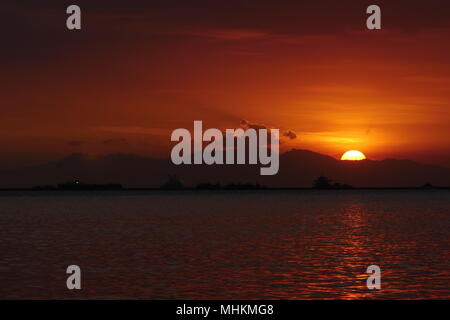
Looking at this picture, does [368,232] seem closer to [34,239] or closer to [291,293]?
[34,239]

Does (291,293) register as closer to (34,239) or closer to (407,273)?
(407,273)

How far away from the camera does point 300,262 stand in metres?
57.6

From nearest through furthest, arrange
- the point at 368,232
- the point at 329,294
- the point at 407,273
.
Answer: the point at 329,294 → the point at 407,273 → the point at 368,232

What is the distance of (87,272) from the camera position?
51.4 m

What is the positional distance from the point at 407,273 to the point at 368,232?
4921 centimetres

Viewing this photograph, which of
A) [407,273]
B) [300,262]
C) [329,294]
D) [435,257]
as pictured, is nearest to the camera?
[329,294]

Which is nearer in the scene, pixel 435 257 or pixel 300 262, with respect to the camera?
pixel 300 262
